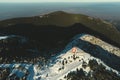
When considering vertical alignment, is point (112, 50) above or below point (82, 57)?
below

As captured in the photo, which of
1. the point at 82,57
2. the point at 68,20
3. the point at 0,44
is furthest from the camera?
the point at 68,20

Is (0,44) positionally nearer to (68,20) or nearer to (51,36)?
(51,36)

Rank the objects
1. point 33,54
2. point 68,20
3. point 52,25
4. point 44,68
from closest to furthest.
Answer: point 44,68
point 33,54
point 52,25
point 68,20

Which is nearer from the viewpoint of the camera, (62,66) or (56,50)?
(62,66)

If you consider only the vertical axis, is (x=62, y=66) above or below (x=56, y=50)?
above

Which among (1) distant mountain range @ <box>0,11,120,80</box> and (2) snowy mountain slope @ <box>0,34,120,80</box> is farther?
(1) distant mountain range @ <box>0,11,120,80</box>

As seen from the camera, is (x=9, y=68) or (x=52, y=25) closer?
(x=9, y=68)

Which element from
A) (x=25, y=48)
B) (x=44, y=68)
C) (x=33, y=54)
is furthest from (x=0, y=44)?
(x=44, y=68)

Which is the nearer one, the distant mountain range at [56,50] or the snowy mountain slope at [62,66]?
the snowy mountain slope at [62,66]
